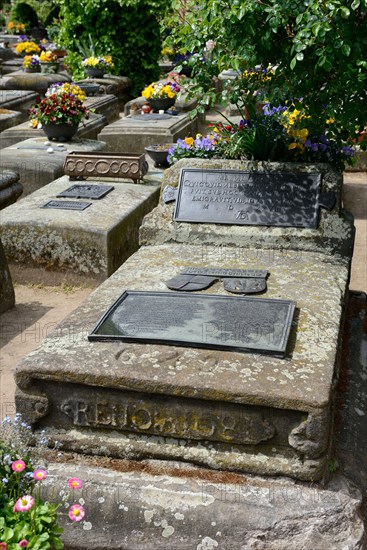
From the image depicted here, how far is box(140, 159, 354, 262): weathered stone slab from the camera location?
515 centimetres

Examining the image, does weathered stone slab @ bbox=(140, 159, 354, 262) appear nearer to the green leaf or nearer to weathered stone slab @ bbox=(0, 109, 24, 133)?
the green leaf

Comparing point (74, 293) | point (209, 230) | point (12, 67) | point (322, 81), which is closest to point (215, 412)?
point (209, 230)

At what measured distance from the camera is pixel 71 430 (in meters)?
3.67

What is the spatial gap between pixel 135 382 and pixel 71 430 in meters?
0.46

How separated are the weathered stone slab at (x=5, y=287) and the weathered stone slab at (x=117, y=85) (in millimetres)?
10432

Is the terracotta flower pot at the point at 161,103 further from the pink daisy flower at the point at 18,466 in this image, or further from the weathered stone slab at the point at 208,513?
the pink daisy flower at the point at 18,466

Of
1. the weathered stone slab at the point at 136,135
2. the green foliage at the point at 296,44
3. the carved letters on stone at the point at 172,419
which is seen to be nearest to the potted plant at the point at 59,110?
the weathered stone slab at the point at 136,135

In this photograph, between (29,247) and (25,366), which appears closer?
(25,366)

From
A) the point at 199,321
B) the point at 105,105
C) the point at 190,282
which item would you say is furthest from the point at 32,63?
the point at 199,321

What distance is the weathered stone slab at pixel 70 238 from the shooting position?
22.4 feet

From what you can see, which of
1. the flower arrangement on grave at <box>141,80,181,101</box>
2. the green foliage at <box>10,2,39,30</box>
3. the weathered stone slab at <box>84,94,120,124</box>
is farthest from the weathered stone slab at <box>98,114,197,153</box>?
the green foliage at <box>10,2,39,30</box>

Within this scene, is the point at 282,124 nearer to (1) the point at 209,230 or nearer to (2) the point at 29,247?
(1) the point at 209,230

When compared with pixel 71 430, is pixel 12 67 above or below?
below

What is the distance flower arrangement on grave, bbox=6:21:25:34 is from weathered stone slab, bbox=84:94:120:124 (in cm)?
2333
